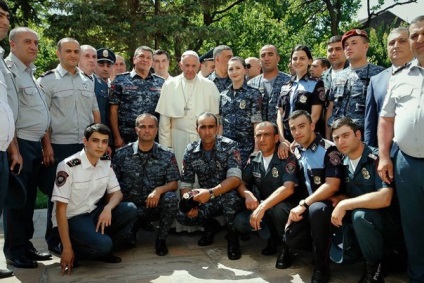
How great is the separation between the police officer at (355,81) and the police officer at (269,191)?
2.32ft

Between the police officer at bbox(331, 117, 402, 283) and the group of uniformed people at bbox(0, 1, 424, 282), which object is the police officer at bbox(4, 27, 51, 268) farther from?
the police officer at bbox(331, 117, 402, 283)

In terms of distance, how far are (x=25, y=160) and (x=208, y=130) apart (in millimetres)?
1655

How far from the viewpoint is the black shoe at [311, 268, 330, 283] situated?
3.27m

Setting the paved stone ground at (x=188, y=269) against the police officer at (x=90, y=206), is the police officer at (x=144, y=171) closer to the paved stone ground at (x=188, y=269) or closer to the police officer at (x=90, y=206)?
the police officer at (x=90, y=206)

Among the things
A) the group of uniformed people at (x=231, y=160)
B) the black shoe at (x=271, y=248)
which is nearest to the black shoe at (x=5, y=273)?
the group of uniformed people at (x=231, y=160)

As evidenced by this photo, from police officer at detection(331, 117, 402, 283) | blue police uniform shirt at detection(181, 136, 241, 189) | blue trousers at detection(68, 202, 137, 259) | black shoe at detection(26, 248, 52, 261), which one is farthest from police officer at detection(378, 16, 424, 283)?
black shoe at detection(26, 248, 52, 261)

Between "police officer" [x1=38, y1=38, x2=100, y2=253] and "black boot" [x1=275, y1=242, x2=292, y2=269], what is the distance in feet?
6.78

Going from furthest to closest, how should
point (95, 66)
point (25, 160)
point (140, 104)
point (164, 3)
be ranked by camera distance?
1. point (164, 3)
2. point (95, 66)
3. point (140, 104)
4. point (25, 160)

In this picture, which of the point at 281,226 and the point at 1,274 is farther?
the point at 281,226

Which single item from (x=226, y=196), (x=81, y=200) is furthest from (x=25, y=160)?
(x=226, y=196)

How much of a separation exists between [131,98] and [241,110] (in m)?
1.23

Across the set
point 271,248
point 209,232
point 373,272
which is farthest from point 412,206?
point 209,232

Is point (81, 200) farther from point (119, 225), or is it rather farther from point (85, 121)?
point (85, 121)

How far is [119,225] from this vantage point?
3.86 metres
